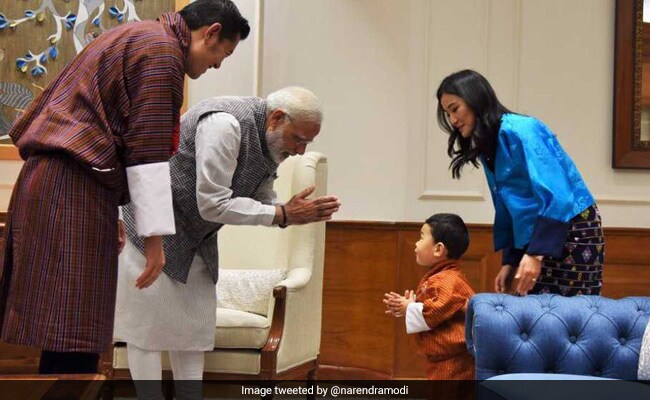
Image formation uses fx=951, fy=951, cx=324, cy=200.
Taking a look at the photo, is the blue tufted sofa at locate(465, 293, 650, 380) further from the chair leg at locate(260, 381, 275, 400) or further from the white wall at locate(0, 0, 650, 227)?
the white wall at locate(0, 0, 650, 227)

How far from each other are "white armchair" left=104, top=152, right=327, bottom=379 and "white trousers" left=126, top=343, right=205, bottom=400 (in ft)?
1.53

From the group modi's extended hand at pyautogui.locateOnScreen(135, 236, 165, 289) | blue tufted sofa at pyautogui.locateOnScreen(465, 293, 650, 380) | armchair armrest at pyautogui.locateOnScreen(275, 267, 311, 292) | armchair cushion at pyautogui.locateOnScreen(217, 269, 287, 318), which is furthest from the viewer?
armchair cushion at pyautogui.locateOnScreen(217, 269, 287, 318)

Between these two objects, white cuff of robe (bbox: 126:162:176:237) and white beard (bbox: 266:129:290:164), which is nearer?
white cuff of robe (bbox: 126:162:176:237)

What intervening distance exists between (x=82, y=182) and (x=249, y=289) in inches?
64.0

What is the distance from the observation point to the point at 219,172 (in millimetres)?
2838

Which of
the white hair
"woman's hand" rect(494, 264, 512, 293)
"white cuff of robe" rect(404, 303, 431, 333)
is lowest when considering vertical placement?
"white cuff of robe" rect(404, 303, 431, 333)

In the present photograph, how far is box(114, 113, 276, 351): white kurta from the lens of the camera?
2.83 metres

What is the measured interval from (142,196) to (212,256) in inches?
30.6

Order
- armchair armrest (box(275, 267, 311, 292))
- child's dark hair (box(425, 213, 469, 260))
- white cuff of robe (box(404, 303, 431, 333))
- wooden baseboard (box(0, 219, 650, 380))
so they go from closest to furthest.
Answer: white cuff of robe (box(404, 303, 431, 333)), child's dark hair (box(425, 213, 469, 260)), armchair armrest (box(275, 267, 311, 292)), wooden baseboard (box(0, 219, 650, 380))

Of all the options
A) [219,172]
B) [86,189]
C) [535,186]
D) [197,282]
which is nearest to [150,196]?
[86,189]

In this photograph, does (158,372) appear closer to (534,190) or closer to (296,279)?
(296,279)

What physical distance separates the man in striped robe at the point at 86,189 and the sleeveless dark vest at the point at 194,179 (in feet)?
1.91

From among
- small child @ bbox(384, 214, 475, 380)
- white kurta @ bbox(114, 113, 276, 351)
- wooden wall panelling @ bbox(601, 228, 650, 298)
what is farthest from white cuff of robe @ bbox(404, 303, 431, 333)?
wooden wall panelling @ bbox(601, 228, 650, 298)

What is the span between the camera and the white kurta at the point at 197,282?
2.83 metres
